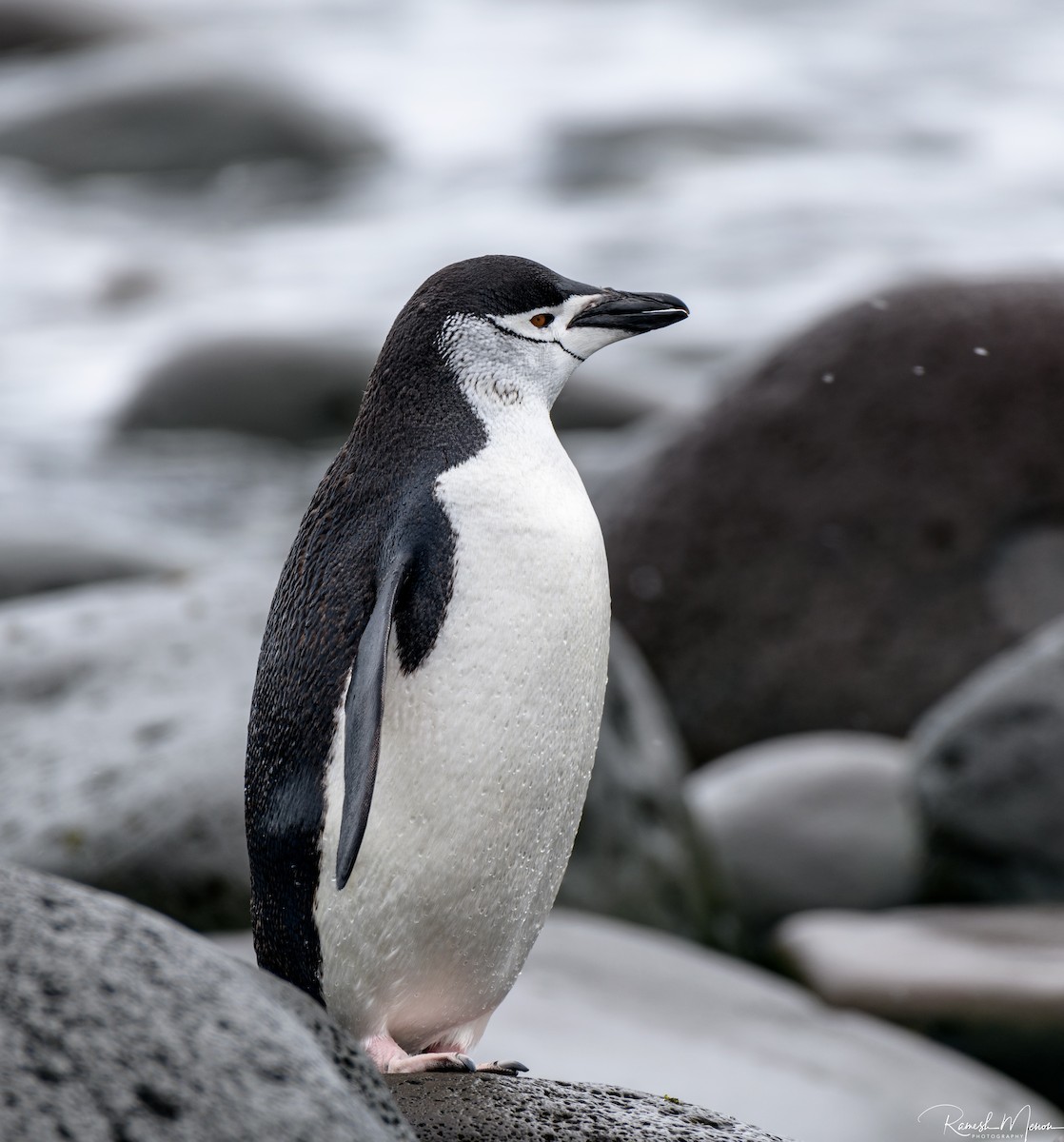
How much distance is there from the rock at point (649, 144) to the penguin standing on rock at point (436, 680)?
2052 cm

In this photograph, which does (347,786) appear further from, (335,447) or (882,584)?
(335,447)

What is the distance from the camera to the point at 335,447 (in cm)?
1344

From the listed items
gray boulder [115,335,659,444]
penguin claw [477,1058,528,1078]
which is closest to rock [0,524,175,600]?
gray boulder [115,335,659,444]

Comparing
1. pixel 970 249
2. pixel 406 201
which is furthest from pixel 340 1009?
pixel 406 201

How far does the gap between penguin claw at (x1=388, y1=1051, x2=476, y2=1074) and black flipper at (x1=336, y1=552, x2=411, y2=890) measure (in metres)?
0.39

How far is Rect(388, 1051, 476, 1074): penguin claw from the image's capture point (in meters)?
2.98

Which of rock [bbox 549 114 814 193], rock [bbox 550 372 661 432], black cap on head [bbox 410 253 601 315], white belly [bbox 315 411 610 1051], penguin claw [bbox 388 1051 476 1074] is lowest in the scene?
rock [bbox 550 372 661 432]

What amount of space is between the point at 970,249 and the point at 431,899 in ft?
61.3

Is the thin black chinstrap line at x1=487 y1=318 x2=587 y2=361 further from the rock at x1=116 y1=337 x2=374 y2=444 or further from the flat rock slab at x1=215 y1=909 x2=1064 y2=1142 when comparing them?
the rock at x1=116 y1=337 x2=374 y2=444

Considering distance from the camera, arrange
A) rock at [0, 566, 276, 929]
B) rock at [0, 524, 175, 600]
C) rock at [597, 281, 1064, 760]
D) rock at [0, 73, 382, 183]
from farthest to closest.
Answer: rock at [0, 73, 382, 183]
rock at [0, 524, 175, 600]
rock at [597, 281, 1064, 760]
rock at [0, 566, 276, 929]

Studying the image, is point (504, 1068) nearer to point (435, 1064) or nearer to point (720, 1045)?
point (435, 1064)

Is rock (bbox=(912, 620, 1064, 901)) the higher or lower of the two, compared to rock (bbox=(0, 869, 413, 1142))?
lower

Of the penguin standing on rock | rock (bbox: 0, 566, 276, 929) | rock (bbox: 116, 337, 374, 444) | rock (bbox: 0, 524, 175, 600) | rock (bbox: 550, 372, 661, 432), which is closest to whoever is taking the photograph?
the penguin standing on rock

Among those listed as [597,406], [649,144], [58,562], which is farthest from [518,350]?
[649,144]
